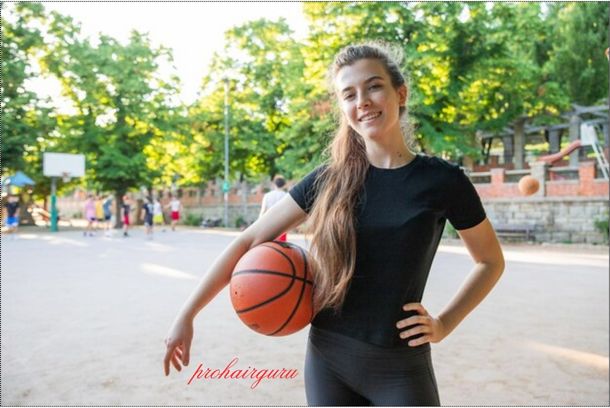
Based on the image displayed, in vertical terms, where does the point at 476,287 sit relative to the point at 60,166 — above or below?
below

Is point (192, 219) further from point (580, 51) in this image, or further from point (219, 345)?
point (219, 345)

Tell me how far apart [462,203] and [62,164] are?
23225mm

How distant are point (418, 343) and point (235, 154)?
2517cm

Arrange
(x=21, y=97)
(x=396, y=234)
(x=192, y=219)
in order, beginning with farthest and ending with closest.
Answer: (x=192, y=219) → (x=21, y=97) → (x=396, y=234)

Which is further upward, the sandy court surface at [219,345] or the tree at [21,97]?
the tree at [21,97]

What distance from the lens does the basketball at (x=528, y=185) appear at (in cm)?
1714

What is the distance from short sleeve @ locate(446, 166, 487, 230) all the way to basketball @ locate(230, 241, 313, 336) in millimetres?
514

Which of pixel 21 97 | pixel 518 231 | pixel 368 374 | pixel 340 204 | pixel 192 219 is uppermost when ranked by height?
pixel 21 97

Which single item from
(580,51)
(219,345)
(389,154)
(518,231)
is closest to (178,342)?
(389,154)

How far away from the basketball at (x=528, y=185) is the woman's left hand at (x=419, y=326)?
1687cm

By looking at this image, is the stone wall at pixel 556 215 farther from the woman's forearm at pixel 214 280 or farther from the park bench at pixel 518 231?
the woman's forearm at pixel 214 280

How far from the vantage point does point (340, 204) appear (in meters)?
1.60

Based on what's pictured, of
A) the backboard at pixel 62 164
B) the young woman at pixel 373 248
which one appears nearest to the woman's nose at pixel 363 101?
the young woman at pixel 373 248

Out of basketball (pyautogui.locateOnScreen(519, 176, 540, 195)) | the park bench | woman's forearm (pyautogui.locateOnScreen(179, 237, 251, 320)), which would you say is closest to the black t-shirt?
woman's forearm (pyautogui.locateOnScreen(179, 237, 251, 320))
